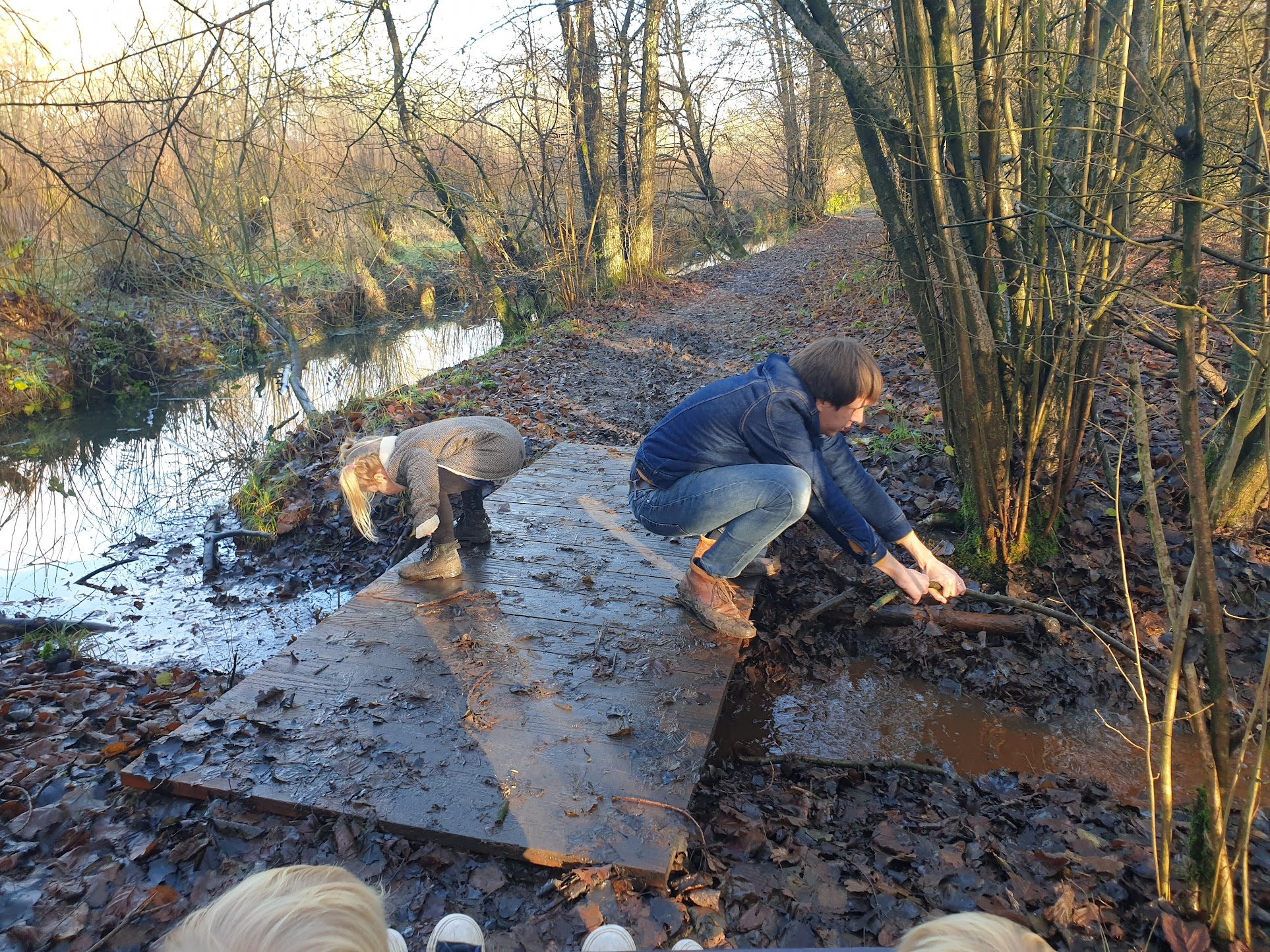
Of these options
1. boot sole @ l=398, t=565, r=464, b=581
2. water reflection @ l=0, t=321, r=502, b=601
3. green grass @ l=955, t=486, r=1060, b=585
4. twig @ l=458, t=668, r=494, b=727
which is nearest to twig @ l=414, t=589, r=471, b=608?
boot sole @ l=398, t=565, r=464, b=581

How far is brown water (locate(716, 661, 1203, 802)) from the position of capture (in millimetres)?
3137

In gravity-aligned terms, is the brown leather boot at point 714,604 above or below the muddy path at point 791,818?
above

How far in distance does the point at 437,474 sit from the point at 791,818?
2371mm

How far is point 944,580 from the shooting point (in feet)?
10.5

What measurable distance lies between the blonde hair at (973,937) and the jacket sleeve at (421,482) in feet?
9.86

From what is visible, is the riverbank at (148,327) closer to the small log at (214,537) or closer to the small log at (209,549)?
the small log at (209,549)

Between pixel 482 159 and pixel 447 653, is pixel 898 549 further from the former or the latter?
pixel 482 159

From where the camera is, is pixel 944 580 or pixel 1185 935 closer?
pixel 1185 935

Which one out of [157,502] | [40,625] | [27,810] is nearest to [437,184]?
[157,502]

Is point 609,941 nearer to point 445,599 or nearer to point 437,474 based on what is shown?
point 445,599

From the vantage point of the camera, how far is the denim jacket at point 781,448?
3342 millimetres

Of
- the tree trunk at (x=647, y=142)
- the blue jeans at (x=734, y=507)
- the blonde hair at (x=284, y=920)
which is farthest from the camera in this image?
the tree trunk at (x=647, y=142)

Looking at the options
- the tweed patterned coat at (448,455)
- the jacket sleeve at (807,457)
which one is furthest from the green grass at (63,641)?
the jacket sleeve at (807,457)

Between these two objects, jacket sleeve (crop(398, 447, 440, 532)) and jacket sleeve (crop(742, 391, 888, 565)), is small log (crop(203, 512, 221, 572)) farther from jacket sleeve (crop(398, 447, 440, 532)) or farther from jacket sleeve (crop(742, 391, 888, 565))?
jacket sleeve (crop(742, 391, 888, 565))
